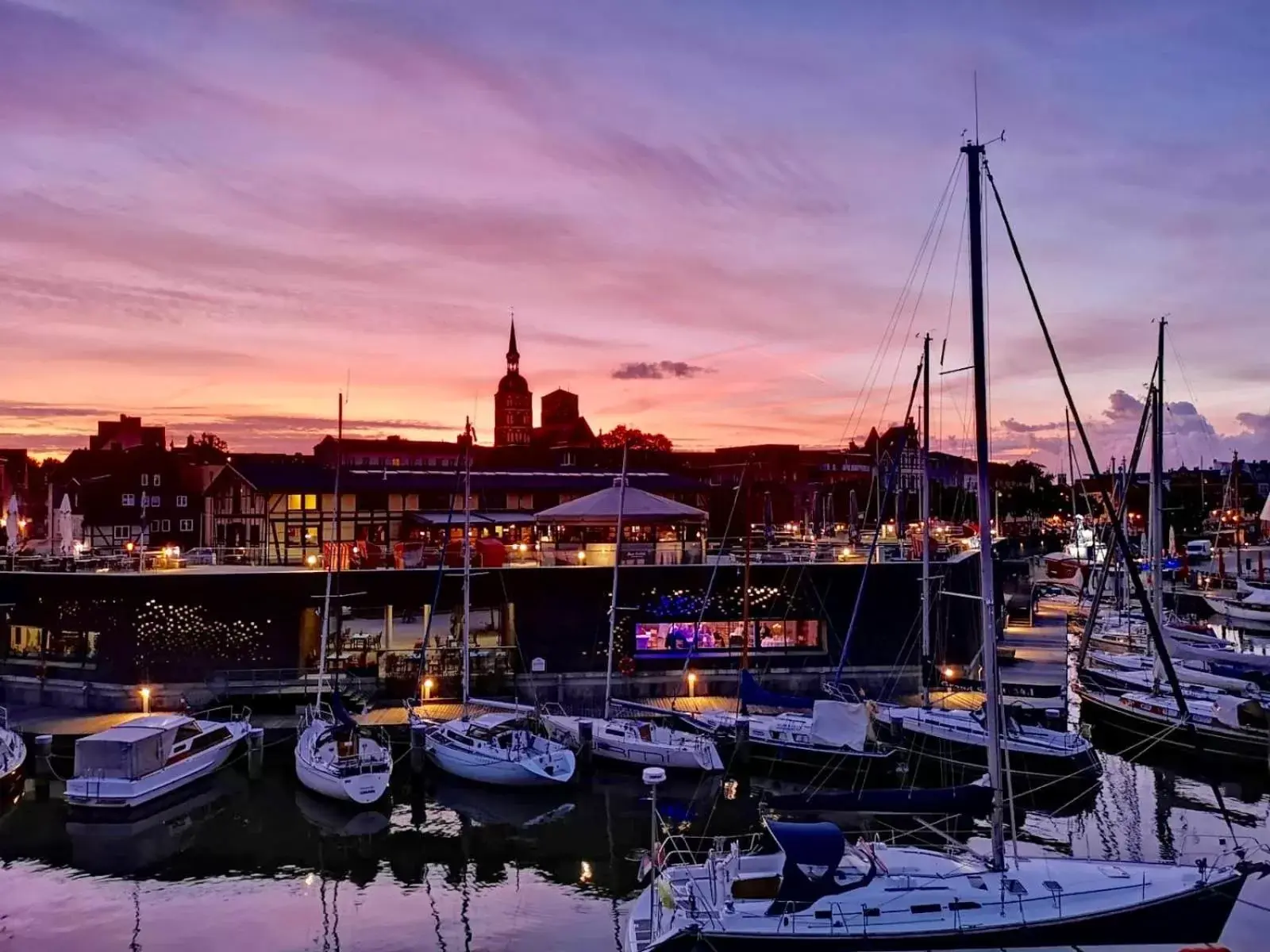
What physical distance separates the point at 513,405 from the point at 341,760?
15786cm

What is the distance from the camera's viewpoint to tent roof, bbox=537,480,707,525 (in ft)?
155

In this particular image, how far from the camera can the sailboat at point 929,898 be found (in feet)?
63.9

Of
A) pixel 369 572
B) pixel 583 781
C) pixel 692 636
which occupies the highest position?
pixel 369 572

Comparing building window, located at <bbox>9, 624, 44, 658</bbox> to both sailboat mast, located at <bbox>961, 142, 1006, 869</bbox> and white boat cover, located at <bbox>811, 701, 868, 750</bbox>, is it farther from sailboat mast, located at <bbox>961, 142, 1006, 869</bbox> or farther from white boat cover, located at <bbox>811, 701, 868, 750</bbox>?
sailboat mast, located at <bbox>961, 142, 1006, 869</bbox>

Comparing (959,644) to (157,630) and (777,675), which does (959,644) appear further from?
(157,630)

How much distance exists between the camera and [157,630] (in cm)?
4016

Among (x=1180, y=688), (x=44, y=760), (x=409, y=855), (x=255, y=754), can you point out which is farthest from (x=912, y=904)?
(x=44, y=760)

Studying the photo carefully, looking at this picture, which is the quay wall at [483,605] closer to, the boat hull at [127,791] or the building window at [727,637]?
the building window at [727,637]

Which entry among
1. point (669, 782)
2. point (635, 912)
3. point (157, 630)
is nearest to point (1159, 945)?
point (635, 912)

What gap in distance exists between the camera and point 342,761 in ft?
102

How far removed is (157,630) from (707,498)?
4026 cm

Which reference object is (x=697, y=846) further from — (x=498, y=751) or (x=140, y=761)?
(x=140, y=761)

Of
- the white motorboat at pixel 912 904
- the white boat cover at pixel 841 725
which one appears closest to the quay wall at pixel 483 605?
the white boat cover at pixel 841 725

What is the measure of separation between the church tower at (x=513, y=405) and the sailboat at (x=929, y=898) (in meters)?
162
